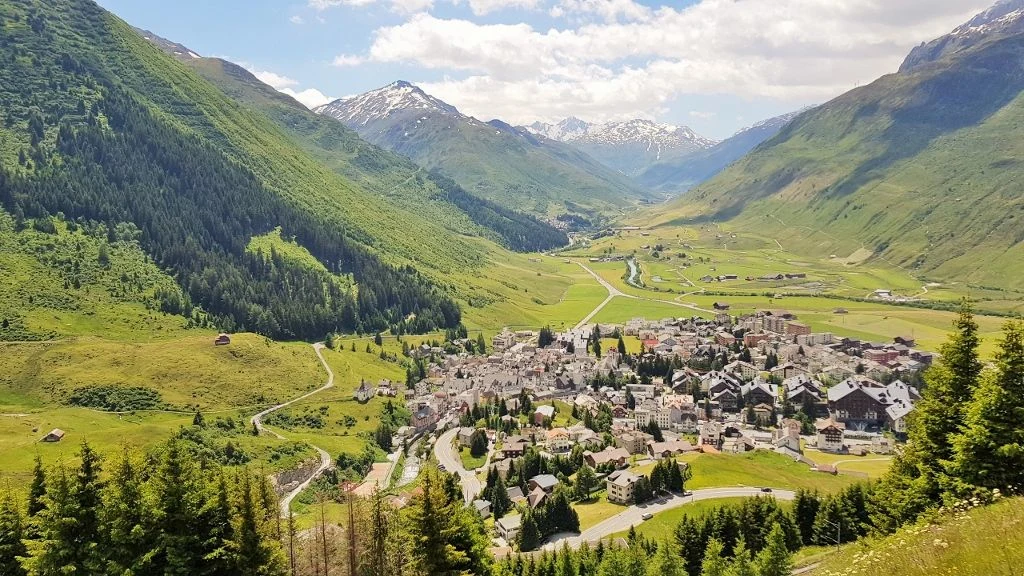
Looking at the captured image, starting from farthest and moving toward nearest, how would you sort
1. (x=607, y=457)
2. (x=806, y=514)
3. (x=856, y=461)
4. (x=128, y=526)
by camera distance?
(x=856, y=461), (x=607, y=457), (x=806, y=514), (x=128, y=526)

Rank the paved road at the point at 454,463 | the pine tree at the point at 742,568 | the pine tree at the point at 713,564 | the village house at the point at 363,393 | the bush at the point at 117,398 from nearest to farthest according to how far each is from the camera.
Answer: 1. the pine tree at the point at 742,568
2. the pine tree at the point at 713,564
3. the paved road at the point at 454,463
4. the bush at the point at 117,398
5. the village house at the point at 363,393

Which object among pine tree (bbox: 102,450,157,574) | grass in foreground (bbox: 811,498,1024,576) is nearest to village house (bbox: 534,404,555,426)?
pine tree (bbox: 102,450,157,574)

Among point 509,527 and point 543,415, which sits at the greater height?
point 509,527

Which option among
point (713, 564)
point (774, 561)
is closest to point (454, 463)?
point (713, 564)

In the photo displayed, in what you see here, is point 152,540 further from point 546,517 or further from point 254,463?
point 254,463

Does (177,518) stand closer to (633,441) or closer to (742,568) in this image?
(742,568)

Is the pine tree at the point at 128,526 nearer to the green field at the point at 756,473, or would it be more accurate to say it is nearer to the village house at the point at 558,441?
the green field at the point at 756,473

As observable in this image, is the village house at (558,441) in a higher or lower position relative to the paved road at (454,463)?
higher

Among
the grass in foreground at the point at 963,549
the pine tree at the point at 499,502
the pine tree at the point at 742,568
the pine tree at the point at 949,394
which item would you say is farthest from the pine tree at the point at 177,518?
the pine tree at the point at 499,502
